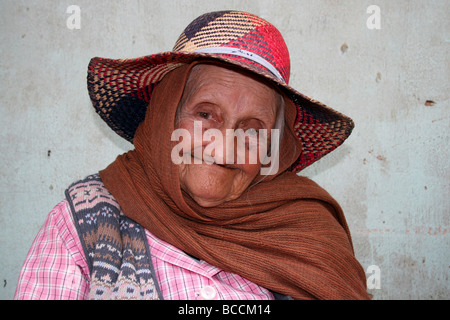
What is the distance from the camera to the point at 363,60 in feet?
7.90

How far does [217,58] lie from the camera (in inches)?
52.6

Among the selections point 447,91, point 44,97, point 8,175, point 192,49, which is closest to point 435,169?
point 447,91

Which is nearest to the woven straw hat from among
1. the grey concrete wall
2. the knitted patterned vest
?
the knitted patterned vest

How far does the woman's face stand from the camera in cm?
140

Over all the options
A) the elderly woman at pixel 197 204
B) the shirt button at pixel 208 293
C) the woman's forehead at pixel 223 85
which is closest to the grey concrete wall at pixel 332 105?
the elderly woman at pixel 197 204

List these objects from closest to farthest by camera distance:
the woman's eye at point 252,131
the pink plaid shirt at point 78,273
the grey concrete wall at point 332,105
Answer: the pink plaid shirt at point 78,273 < the woman's eye at point 252,131 < the grey concrete wall at point 332,105

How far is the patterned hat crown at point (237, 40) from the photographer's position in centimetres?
145

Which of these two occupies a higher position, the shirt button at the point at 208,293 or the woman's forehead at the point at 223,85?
the woman's forehead at the point at 223,85

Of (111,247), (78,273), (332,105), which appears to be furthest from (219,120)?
(332,105)

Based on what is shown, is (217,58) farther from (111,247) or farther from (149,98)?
(111,247)

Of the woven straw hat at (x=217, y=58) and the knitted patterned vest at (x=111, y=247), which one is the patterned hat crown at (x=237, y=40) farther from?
the knitted patterned vest at (x=111, y=247)

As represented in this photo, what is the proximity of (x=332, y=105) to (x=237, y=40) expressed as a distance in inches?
44.0

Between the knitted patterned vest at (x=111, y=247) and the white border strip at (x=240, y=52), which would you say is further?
the white border strip at (x=240, y=52)

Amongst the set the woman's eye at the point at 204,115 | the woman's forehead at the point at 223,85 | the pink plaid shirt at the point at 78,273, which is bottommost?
the pink plaid shirt at the point at 78,273
